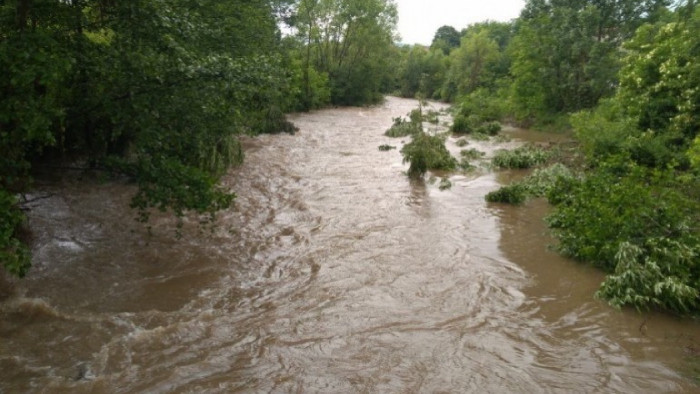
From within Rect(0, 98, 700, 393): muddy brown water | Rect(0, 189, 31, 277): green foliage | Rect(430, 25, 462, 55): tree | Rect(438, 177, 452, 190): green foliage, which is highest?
Rect(430, 25, 462, 55): tree

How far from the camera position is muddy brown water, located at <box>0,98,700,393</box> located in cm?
592

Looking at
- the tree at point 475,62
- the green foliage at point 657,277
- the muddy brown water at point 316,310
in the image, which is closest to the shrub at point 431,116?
the muddy brown water at point 316,310

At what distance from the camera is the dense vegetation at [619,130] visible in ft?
25.7

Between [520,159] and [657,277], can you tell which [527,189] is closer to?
[520,159]

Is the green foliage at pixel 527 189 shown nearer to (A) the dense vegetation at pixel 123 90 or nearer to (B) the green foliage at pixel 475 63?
(A) the dense vegetation at pixel 123 90

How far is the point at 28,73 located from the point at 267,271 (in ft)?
16.1

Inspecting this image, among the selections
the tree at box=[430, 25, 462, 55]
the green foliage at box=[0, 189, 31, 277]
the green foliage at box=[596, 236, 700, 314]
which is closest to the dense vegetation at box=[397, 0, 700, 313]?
the green foliage at box=[596, 236, 700, 314]

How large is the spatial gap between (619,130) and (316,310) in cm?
1327

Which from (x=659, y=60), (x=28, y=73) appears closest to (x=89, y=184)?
(x=28, y=73)

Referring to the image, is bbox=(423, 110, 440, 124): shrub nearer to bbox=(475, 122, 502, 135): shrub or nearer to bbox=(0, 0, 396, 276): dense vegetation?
bbox=(475, 122, 502, 135): shrub

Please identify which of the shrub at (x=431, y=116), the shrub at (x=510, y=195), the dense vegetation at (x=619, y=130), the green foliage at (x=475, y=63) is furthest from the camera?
the green foliage at (x=475, y=63)

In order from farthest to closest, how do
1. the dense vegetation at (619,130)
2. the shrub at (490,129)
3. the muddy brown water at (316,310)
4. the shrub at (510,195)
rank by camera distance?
the shrub at (490,129) < the shrub at (510,195) < the dense vegetation at (619,130) < the muddy brown water at (316,310)

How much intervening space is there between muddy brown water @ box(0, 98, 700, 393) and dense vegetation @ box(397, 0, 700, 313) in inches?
25.9

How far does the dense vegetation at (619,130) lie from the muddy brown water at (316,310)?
25.9 inches
